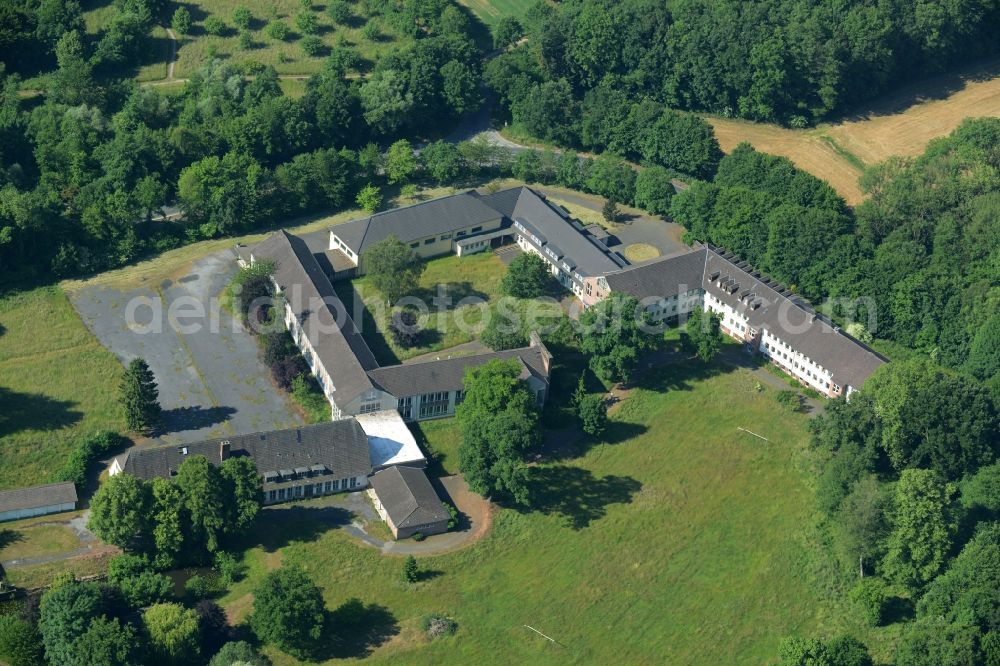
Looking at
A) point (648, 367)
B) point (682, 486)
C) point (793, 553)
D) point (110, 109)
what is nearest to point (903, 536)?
point (793, 553)

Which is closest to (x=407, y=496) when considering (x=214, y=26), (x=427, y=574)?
(x=427, y=574)

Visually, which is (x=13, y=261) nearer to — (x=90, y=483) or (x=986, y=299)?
(x=90, y=483)

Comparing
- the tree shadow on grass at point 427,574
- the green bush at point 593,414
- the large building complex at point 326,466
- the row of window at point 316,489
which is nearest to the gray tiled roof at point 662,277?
the green bush at point 593,414

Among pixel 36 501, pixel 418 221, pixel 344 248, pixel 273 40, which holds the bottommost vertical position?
pixel 36 501

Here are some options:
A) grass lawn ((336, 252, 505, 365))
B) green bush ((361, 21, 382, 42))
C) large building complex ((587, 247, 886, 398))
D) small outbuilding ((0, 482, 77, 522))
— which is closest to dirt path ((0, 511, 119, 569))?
small outbuilding ((0, 482, 77, 522))

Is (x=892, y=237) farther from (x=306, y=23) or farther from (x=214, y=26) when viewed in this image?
(x=214, y=26)

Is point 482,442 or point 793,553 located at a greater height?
point 482,442
